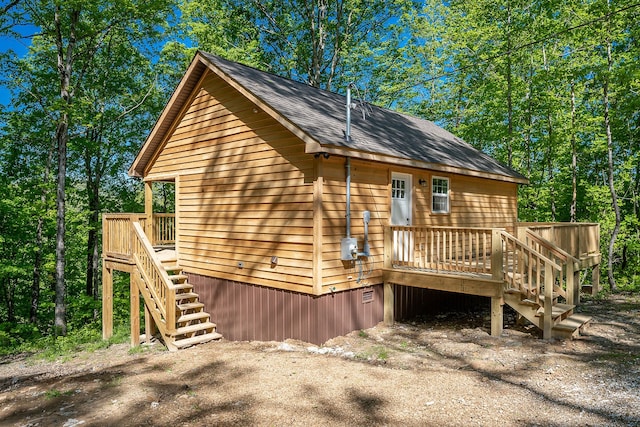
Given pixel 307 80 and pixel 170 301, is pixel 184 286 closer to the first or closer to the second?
pixel 170 301

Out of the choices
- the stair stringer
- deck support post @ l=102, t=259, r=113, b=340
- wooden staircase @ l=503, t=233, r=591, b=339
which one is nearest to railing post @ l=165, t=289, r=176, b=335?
the stair stringer

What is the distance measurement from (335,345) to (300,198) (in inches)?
114

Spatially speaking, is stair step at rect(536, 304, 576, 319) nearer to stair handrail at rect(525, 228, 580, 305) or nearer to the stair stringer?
stair handrail at rect(525, 228, 580, 305)

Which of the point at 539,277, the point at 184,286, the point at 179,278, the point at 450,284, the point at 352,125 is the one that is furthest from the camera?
the point at 179,278

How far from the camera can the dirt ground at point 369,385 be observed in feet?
14.4

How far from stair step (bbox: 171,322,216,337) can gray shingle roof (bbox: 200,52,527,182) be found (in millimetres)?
5327

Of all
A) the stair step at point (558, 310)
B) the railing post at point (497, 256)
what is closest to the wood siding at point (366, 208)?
the railing post at point (497, 256)

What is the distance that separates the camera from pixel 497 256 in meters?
7.40

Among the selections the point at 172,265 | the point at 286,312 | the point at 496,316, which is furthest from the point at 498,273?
the point at 172,265

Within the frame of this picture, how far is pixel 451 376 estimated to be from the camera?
5.46 m

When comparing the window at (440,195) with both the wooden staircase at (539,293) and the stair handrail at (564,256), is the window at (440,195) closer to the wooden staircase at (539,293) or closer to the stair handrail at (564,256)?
the stair handrail at (564,256)

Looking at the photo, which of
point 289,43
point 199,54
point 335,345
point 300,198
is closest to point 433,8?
point 289,43

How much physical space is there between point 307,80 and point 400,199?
1809 cm

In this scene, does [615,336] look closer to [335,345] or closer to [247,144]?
[335,345]
